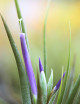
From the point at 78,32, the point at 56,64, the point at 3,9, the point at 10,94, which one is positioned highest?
the point at 3,9

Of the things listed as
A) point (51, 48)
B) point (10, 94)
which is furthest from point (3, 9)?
point (10, 94)

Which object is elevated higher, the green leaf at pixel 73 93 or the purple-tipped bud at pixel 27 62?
the purple-tipped bud at pixel 27 62

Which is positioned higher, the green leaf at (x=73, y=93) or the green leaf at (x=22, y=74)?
the green leaf at (x=22, y=74)

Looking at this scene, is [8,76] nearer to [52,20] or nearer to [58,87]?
[52,20]

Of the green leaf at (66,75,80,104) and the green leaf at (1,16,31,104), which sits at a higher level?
the green leaf at (1,16,31,104)

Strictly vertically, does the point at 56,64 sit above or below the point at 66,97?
below

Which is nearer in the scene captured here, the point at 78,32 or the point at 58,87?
the point at 58,87

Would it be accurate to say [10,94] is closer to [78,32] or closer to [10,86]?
[10,86]

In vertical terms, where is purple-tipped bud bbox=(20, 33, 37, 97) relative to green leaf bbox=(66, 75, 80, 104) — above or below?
above

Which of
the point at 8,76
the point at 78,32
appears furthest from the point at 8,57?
the point at 78,32
